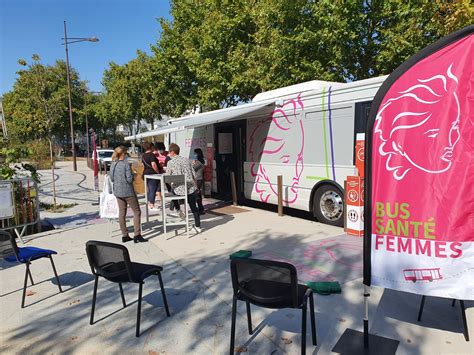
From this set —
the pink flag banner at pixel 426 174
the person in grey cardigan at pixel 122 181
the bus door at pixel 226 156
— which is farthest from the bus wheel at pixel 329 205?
the pink flag banner at pixel 426 174

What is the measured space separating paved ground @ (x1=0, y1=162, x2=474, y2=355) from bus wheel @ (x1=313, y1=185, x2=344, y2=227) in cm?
86

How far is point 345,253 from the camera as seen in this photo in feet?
18.9

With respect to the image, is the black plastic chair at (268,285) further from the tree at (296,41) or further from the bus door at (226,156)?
the bus door at (226,156)

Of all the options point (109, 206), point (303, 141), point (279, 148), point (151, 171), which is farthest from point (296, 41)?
point (109, 206)

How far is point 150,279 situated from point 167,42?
15.4m

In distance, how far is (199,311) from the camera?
13.1ft

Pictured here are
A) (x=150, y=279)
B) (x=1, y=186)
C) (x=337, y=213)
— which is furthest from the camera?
(x=337, y=213)

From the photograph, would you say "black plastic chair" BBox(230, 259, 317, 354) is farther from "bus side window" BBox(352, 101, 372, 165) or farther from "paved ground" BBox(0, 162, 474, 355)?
"bus side window" BBox(352, 101, 372, 165)

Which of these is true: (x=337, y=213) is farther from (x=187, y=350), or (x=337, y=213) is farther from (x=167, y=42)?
(x=167, y=42)

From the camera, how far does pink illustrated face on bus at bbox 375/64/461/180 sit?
8.63 ft

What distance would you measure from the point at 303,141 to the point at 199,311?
16.3ft

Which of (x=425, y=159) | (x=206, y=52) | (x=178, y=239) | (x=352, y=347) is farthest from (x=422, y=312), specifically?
(x=206, y=52)

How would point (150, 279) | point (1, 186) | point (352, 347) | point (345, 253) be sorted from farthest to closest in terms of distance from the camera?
1. point (1, 186)
2. point (345, 253)
3. point (150, 279)
4. point (352, 347)

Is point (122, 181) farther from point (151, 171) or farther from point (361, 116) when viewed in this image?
point (361, 116)
